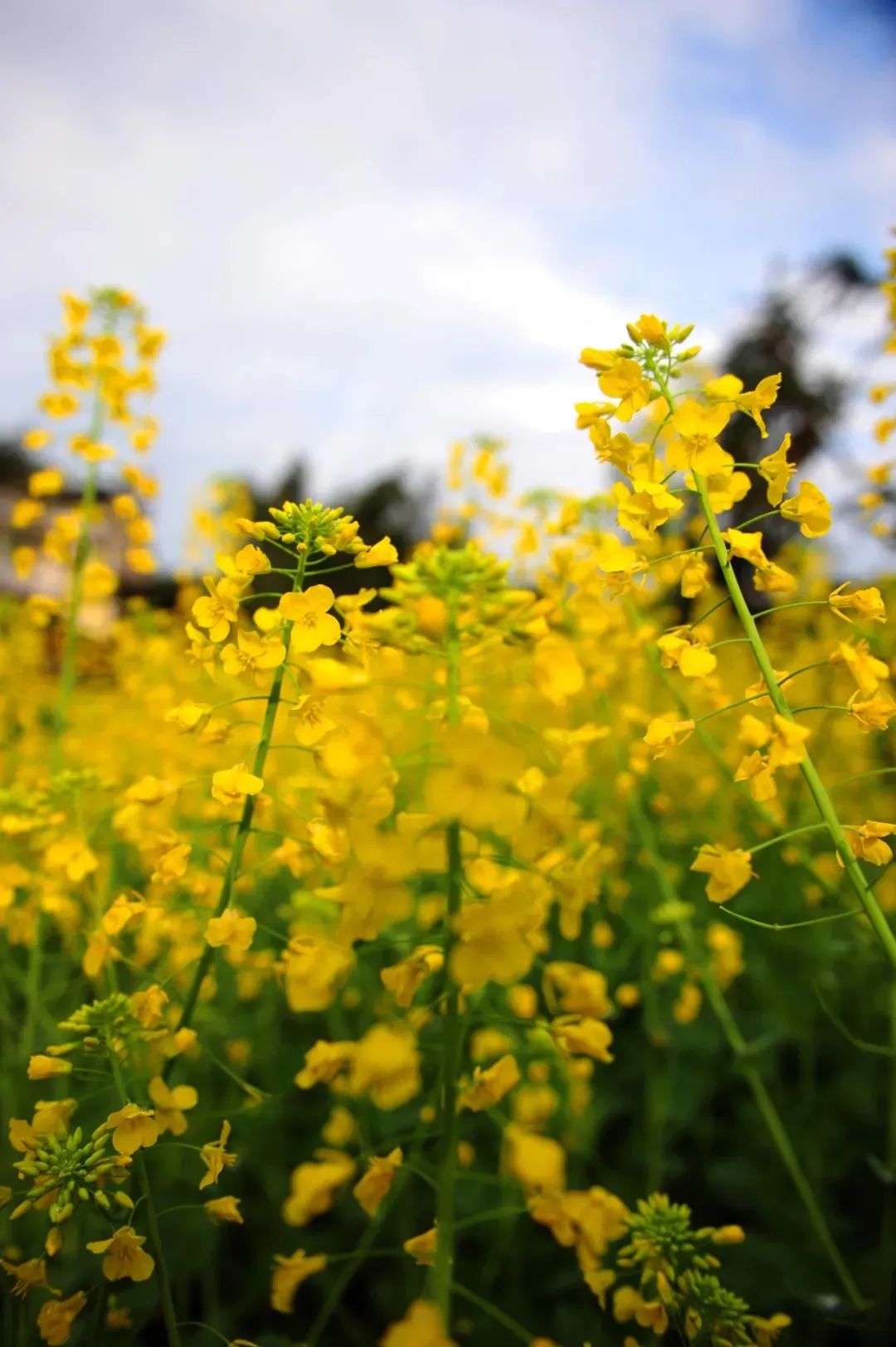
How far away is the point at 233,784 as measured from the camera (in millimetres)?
1126

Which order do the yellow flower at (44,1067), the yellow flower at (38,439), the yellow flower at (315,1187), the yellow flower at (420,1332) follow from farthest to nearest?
the yellow flower at (38,439)
the yellow flower at (44,1067)
the yellow flower at (315,1187)
the yellow flower at (420,1332)

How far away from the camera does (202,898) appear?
4.54ft

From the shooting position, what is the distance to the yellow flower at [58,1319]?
1.04m

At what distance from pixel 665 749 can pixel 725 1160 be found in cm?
205

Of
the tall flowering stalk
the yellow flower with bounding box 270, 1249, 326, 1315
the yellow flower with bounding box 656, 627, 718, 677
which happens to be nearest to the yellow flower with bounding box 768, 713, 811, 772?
the tall flowering stalk

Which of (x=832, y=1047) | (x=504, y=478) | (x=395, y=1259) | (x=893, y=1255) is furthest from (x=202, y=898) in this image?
(x=832, y=1047)

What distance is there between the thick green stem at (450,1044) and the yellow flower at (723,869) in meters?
0.39

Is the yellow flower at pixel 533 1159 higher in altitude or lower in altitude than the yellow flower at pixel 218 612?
lower

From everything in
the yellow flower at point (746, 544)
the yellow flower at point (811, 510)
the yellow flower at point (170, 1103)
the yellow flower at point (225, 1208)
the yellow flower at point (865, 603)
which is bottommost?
the yellow flower at point (225, 1208)

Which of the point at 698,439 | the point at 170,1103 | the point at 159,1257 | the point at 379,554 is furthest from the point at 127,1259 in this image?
the point at 698,439

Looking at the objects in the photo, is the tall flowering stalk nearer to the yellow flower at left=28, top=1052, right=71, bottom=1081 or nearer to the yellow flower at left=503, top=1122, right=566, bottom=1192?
the yellow flower at left=503, top=1122, right=566, bottom=1192

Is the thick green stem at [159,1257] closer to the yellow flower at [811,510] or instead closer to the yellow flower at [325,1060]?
the yellow flower at [325,1060]

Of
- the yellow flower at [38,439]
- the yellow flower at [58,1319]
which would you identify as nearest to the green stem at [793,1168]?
the yellow flower at [58,1319]

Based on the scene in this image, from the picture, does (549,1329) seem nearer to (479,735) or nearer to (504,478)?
(479,735)
